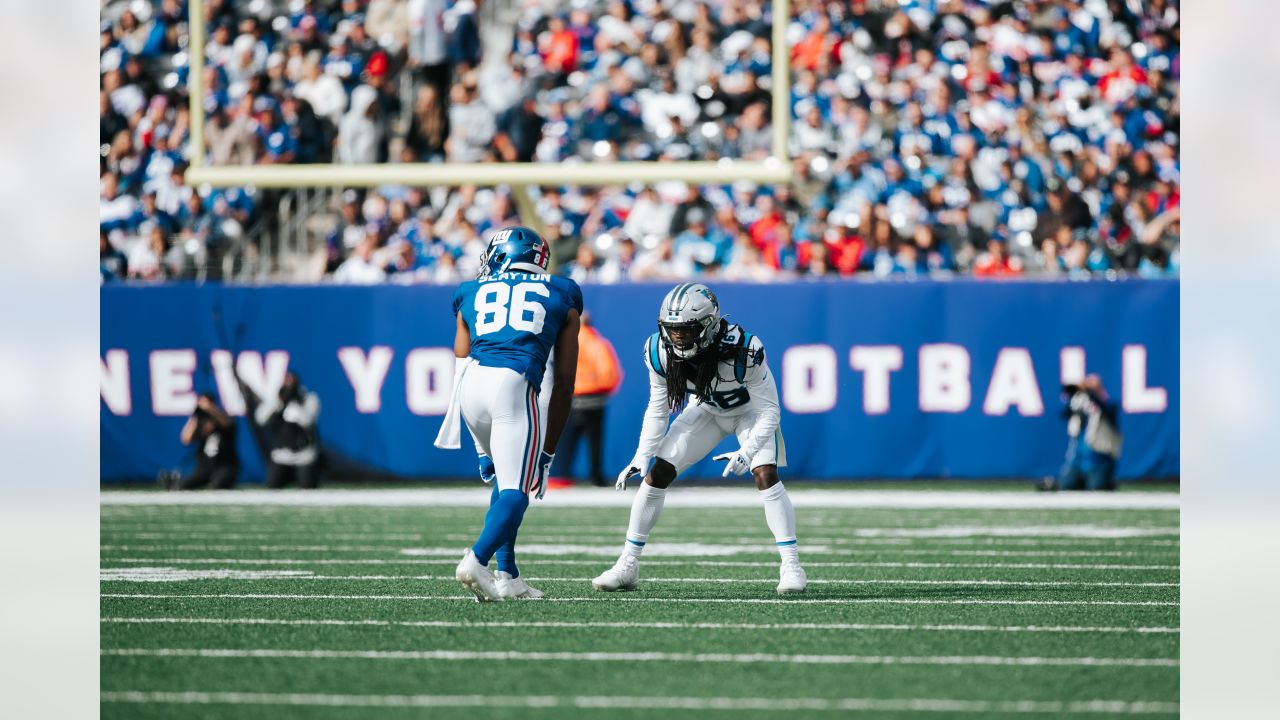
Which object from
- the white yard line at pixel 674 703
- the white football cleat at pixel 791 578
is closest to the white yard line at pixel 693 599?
the white football cleat at pixel 791 578

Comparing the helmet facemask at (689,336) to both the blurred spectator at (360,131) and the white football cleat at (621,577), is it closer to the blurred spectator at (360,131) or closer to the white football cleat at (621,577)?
the white football cleat at (621,577)

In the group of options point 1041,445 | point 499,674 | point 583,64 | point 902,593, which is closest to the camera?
point 499,674

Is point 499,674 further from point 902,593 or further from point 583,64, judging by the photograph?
point 583,64

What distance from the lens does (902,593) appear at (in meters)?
7.23

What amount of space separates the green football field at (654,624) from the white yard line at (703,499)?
64.4 inches

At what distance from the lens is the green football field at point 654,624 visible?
15.6 ft

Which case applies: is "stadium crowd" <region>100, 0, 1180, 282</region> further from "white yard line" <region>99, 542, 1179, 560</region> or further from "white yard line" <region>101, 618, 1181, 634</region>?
"white yard line" <region>101, 618, 1181, 634</region>

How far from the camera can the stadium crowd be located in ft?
44.0

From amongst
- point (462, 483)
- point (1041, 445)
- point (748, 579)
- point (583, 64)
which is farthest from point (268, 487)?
point (748, 579)

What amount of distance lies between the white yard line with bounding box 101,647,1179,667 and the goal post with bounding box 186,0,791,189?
7.88 m

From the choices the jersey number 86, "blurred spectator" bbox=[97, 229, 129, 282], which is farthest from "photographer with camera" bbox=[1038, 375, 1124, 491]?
"blurred spectator" bbox=[97, 229, 129, 282]

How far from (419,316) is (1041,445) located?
18.1 feet

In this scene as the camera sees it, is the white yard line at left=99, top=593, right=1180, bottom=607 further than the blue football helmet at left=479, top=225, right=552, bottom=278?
No

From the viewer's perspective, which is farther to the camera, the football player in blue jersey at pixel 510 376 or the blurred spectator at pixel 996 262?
the blurred spectator at pixel 996 262
